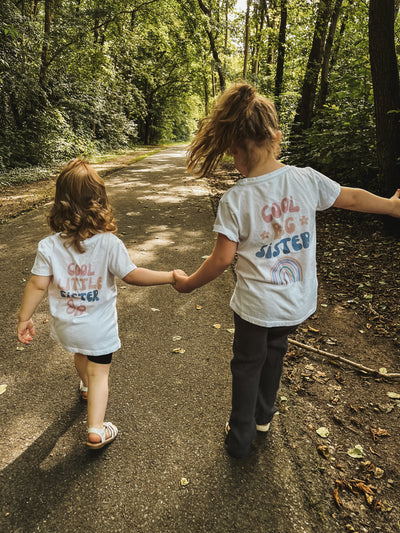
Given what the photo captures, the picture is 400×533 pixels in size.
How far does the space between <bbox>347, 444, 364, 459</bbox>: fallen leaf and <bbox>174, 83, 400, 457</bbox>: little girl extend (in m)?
0.79

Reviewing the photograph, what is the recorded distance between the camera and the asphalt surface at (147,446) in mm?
1743

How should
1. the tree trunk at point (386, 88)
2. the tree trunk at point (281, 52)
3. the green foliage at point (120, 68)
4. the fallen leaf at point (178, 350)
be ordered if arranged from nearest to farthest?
the fallen leaf at point (178, 350) < the tree trunk at point (386, 88) < the green foliage at point (120, 68) < the tree trunk at point (281, 52)

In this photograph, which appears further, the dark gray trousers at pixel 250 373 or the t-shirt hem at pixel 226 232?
the dark gray trousers at pixel 250 373

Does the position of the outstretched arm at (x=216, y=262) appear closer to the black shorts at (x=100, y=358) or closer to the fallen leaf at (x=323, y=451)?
the black shorts at (x=100, y=358)

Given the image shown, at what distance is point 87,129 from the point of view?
60.4ft

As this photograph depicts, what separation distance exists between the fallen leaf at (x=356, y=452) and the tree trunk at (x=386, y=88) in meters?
4.34

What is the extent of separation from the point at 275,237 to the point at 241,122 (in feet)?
1.83

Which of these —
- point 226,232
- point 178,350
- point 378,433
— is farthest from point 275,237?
point 178,350

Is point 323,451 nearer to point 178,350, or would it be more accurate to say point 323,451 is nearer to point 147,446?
point 147,446

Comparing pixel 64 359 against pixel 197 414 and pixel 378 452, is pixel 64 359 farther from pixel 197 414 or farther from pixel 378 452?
pixel 378 452

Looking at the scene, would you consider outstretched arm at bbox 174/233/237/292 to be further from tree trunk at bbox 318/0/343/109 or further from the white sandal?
tree trunk at bbox 318/0/343/109

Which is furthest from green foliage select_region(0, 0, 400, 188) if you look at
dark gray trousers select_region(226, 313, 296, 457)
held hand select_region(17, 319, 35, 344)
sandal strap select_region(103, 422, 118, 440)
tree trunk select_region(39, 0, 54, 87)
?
held hand select_region(17, 319, 35, 344)

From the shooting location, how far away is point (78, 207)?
6.07ft

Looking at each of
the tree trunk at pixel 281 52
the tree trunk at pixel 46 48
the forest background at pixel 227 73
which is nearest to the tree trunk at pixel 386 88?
the forest background at pixel 227 73
